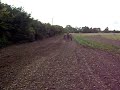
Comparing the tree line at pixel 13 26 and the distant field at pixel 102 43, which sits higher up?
the tree line at pixel 13 26

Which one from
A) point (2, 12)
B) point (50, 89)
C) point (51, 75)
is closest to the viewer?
point (50, 89)

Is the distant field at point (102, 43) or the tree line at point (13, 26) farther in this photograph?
the distant field at point (102, 43)

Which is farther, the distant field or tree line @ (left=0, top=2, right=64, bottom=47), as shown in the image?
the distant field

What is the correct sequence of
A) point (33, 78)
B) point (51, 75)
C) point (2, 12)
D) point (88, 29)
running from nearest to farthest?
point (33, 78)
point (51, 75)
point (2, 12)
point (88, 29)

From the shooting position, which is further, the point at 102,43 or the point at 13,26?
the point at 102,43

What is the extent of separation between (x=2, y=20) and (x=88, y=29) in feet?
401

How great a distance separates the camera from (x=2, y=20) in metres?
24.4

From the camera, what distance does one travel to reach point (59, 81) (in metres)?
9.68

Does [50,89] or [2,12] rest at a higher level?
[2,12]

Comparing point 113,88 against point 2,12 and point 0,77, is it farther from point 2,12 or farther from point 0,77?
point 2,12

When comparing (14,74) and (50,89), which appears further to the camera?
(14,74)

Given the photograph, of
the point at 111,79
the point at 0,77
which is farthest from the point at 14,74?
the point at 111,79

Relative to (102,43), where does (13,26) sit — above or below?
above

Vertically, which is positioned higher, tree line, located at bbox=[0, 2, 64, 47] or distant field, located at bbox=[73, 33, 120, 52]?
tree line, located at bbox=[0, 2, 64, 47]
